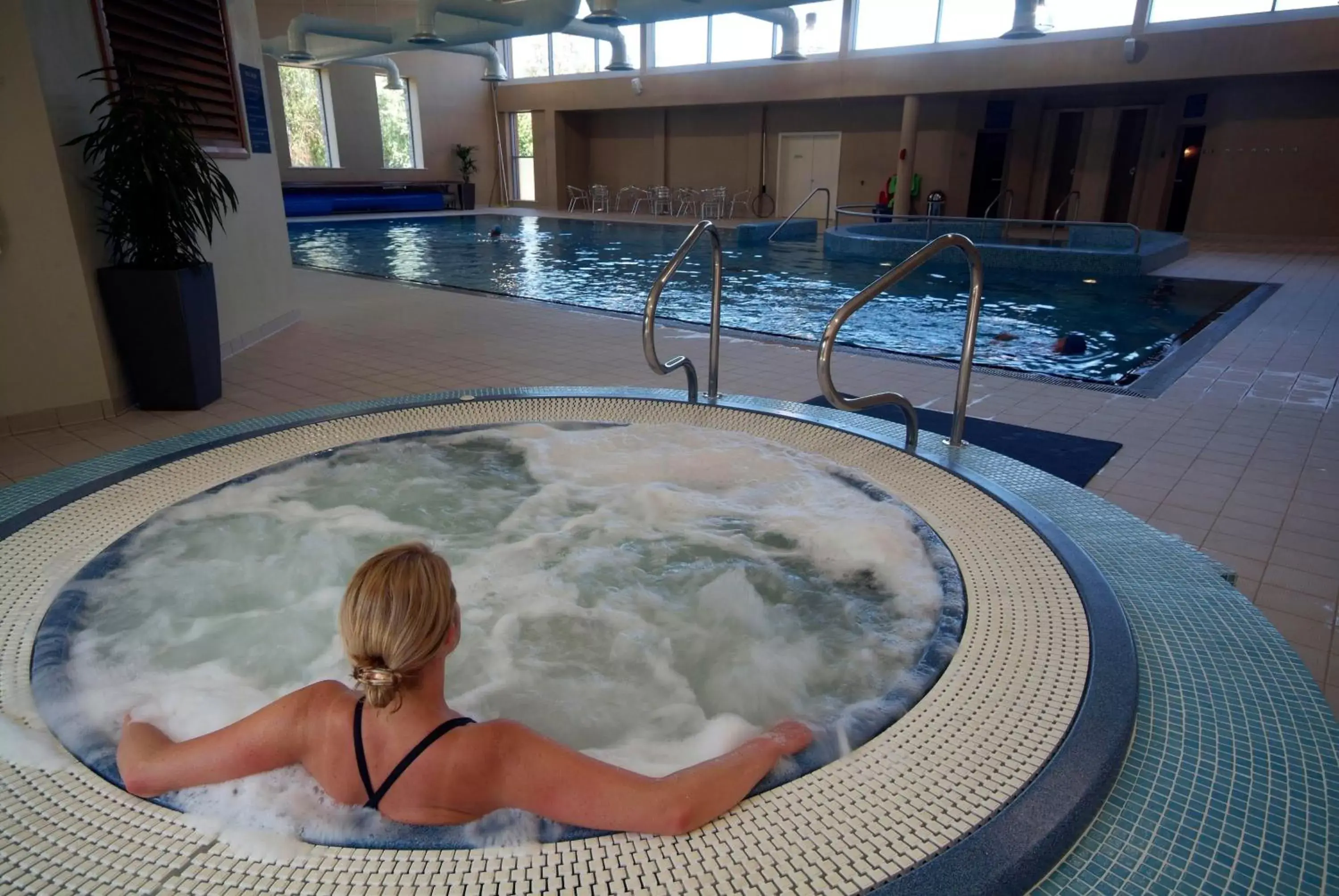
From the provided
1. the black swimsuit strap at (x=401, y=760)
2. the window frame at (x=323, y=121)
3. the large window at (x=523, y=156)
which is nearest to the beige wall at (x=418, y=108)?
the window frame at (x=323, y=121)

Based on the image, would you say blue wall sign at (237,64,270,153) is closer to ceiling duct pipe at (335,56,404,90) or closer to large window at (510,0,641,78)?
ceiling duct pipe at (335,56,404,90)

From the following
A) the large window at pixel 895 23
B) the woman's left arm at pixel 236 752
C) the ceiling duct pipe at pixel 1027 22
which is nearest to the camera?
the woman's left arm at pixel 236 752

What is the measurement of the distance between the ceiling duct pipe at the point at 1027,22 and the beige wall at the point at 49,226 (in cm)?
817

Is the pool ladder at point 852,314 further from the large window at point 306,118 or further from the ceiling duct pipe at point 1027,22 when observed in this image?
the large window at point 306,118

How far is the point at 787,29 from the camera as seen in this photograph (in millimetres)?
11477

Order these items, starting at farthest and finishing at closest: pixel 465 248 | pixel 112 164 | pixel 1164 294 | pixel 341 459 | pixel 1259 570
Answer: pixel 465 248
pixel 1164 294
pixel 112 164
pixel 341 459
pixel 1259 570

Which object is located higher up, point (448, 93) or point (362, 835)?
point (448, 93)

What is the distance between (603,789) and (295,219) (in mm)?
15446

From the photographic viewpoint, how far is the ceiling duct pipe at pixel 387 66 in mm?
14641

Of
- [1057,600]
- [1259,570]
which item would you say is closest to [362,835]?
[1057,600]

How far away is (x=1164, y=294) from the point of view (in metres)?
7.23

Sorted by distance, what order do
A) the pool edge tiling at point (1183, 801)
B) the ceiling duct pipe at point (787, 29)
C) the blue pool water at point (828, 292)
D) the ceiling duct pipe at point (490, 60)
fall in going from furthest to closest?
the ceiling duct pipe at point (490, 60), the ceiling duct pipe at point (787, 29), the blue pool water at point (828, 292), the pool edge tiling at point (1183, 801)

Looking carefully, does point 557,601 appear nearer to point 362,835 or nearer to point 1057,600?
point 362,835

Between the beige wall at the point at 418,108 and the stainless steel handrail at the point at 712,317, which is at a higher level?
the beige wall at the point at 418,108
